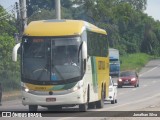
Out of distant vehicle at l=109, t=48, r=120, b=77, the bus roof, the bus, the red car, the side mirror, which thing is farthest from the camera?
distant vehicle at l=109, t=48, r=120, b=77

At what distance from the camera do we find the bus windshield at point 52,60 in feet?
81.1

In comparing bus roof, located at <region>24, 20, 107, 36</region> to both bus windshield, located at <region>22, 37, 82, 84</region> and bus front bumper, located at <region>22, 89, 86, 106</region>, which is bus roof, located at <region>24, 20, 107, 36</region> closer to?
bus windshield, located at <region>22, 37, 82, 84</region>

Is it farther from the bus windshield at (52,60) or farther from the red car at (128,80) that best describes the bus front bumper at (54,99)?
the red car at (128,80)

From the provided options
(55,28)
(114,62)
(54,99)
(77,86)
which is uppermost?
(114,62)

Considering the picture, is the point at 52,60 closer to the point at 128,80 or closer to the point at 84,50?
the point at 84,50

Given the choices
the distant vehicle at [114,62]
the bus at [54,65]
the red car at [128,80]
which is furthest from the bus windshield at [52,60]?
the distant vehicle at [114,62]

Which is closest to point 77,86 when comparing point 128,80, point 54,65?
point 54,65

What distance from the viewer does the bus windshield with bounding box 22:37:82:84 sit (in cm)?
2472

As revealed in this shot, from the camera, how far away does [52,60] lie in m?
24.8

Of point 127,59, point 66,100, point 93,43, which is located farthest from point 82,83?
point 127,59

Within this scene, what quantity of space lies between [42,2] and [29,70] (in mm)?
114262

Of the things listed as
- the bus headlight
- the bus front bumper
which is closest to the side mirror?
the bus headlight

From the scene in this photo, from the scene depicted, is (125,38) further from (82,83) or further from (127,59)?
(82,83)

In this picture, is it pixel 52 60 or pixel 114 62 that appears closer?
pixel 52 60
